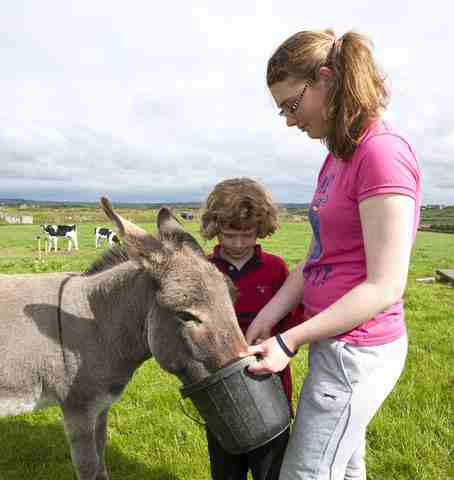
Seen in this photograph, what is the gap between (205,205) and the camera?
3.37 m

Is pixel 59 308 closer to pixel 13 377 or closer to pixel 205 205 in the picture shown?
pixel 13 377

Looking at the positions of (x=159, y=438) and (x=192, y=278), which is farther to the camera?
(x=159, y=438)

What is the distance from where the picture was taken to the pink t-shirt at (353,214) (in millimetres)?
1803

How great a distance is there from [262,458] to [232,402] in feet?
3.46

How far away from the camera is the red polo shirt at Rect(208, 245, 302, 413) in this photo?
318cm

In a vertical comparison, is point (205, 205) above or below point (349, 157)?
below

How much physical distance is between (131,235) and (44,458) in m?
3.07

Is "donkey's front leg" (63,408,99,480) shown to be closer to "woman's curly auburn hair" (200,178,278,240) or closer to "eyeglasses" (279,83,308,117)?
"woman's curly auburn hair" (200,178,278,240)

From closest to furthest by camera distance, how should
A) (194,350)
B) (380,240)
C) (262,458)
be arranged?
(380,240) → (194,350) → (262,458)

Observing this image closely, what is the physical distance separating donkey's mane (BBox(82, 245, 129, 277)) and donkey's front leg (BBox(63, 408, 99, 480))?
1093mm

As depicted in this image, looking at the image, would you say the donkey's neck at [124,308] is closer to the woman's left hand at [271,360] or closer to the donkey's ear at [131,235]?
the donkey's ear at [131,235]

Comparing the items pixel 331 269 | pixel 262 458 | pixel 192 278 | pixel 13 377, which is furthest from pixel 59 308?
pixel 331 269

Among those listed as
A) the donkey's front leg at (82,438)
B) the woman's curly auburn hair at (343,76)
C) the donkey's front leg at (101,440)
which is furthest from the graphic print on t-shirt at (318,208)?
the donkey's front leg at (101,440)

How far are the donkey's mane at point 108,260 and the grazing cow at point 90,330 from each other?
1 centimetres
